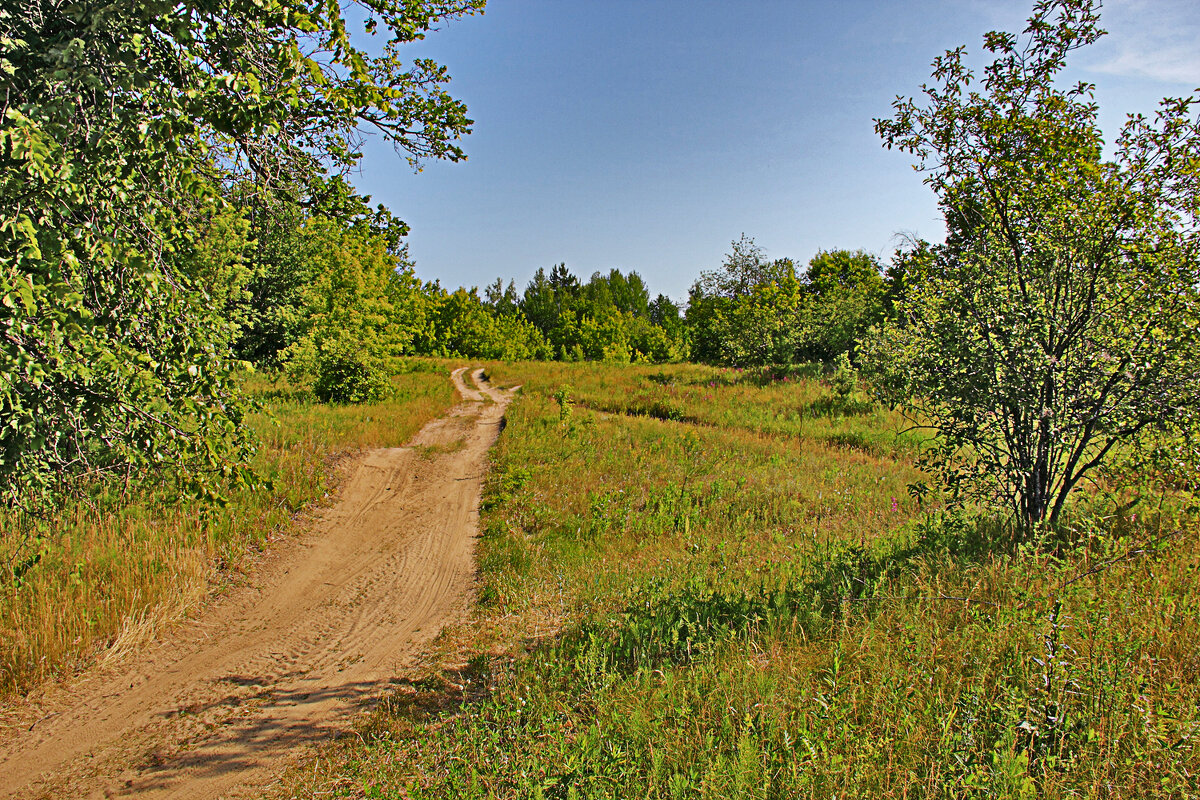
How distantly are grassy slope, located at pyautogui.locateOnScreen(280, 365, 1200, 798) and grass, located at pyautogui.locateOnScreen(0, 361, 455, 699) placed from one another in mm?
2631

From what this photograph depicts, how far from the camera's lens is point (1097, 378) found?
5176 mm

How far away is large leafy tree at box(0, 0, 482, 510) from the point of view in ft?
9.40

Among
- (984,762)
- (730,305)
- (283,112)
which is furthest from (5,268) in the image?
(730,305)

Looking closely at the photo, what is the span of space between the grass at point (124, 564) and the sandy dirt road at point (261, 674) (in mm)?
307

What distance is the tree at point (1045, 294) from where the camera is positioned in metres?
4.92

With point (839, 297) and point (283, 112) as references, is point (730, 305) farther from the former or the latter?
point (283, 112)

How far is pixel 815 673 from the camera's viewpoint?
12.5 feet

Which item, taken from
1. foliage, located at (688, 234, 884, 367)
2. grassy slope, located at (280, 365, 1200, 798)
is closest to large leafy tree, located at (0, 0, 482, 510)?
grassy slope, located at (280, 365, 1200, 798)

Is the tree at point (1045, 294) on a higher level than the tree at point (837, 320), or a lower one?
lower

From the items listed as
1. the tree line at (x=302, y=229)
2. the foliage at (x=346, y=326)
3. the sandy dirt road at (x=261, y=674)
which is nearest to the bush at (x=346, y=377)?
the foliage at (x=346, y=326)

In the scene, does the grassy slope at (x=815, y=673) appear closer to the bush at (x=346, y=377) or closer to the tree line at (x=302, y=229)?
the tree line at (x=302, y=229)

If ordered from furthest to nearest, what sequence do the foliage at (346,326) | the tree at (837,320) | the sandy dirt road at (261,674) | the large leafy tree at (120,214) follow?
the tree at (837,320), the foliage at (346,326), the sandy dirt road at (261,674), the large leafy tree at (120,214)

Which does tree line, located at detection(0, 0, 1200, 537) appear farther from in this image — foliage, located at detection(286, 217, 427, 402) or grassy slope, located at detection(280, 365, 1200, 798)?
foliage, located at detection(286, 217, 427, 402)

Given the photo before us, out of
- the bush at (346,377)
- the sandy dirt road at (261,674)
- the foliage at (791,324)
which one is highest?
the foliage at (791,324)
